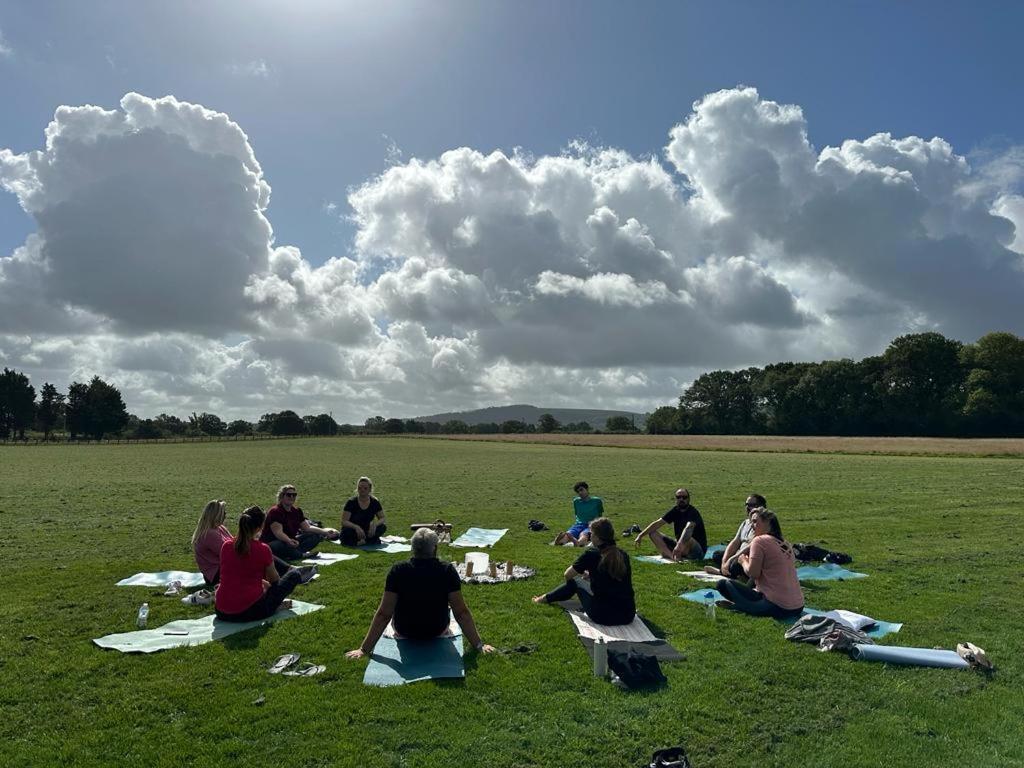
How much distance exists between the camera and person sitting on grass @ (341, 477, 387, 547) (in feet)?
52.9

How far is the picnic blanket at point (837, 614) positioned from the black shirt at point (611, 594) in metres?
1.71

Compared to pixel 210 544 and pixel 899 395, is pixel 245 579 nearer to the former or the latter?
pixel 210 544

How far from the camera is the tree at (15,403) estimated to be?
148m

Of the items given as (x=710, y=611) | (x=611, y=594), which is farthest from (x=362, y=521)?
(x=710, y=611)

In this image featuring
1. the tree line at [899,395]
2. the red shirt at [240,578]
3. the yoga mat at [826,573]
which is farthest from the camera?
the tree line at [899,395]

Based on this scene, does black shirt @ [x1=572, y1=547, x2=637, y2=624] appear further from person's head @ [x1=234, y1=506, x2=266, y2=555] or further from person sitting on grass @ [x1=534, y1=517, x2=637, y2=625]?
person's head @ [x1=234, y1=506, x2=266, y2=555]

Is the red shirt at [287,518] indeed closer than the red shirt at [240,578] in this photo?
No

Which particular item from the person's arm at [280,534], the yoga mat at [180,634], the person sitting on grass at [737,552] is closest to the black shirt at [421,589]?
the yoga mat at [180,634]

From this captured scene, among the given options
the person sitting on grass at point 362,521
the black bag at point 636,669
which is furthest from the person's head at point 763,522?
the person sitting on grass at point 362,521

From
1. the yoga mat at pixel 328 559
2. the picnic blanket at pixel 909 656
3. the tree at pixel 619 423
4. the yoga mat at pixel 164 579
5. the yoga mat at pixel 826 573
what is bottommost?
the yoga mat at pixel 826 573

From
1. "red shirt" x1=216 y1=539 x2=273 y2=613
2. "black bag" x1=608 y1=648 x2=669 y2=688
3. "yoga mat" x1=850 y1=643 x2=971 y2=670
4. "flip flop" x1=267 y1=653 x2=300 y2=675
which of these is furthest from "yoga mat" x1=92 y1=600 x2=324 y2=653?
"yoga mat" x1=850 y1=643 x2=971 y2=670

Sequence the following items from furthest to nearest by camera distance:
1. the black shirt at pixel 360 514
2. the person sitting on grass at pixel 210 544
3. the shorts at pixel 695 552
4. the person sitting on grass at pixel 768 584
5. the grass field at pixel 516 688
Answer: the black shirt at pixel 360 514, the shorts at pixel 695 552, the person sitting on grass at pixel 210 544, the person sitting on grass at pixel 768 584, the grass field at pixel 516 688

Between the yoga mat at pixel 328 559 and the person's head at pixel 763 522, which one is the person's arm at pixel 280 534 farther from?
the person's head at pixel 763 522

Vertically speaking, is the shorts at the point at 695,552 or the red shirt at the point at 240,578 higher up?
the red shirt at the point at 240,578
